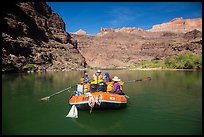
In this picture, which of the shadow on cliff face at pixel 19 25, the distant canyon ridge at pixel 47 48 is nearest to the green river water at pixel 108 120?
the distant canyon ridge at pixel 47 48

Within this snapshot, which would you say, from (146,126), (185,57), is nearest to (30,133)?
(146,126)

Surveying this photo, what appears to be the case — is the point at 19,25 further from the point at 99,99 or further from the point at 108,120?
the point at 108,120

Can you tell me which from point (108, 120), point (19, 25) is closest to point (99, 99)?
point (108, 120)

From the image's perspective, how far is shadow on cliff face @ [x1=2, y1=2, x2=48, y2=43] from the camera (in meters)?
60.4

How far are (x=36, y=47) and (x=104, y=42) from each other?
86.2 m

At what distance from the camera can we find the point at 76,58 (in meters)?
87.5

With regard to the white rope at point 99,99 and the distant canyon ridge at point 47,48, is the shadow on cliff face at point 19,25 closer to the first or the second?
the distant canyon ridge at point 47,48

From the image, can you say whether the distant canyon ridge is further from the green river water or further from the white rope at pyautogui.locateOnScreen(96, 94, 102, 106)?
the white rope at pyautogui.locateOnScreen(96, 94, 102, 106)

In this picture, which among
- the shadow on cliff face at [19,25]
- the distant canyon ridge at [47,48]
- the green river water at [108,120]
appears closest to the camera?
the green river water at [108,120]

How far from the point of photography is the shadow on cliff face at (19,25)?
60369 millimetres

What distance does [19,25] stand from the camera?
64125mm

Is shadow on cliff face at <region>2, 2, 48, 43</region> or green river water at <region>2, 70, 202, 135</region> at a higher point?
shadow on cliff face at <region>2, 2, 48, 43</region>

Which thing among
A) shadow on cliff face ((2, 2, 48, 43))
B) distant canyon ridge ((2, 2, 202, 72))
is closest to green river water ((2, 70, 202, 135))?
distant canyon ridge ((2, 2, 202, 72))

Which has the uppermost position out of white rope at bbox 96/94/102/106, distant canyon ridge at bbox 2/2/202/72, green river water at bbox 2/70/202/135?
distant canyon ridge at bbox 2/2/202/72
